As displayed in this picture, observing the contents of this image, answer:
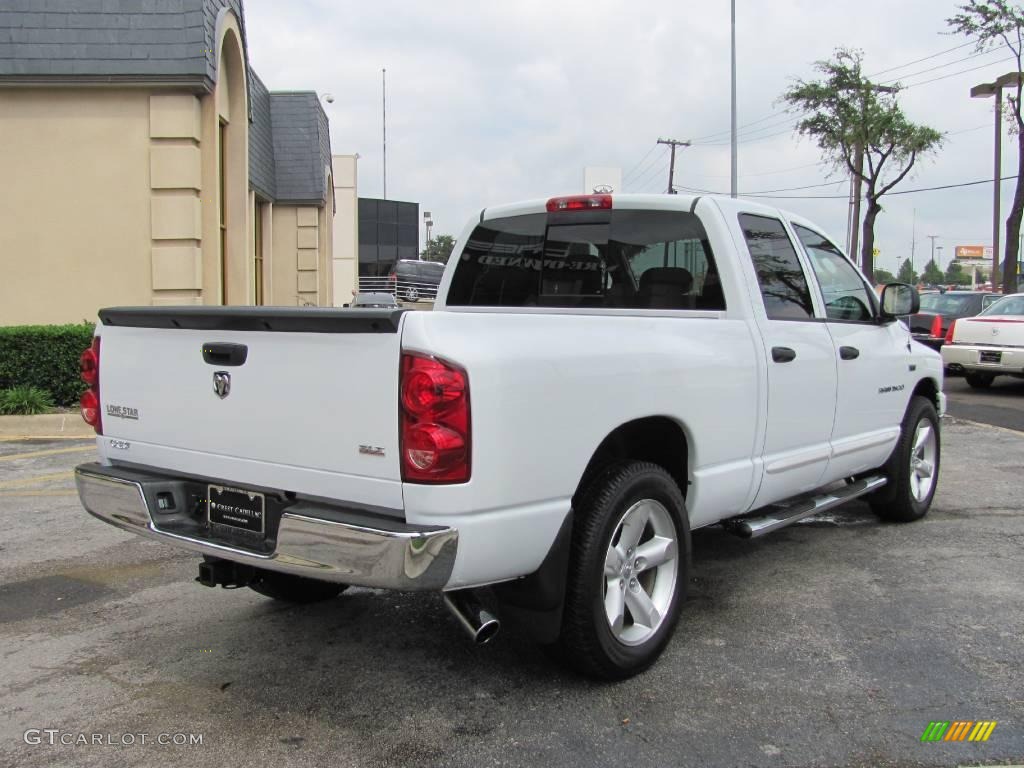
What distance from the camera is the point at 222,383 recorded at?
3.24m

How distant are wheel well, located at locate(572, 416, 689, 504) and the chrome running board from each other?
20.4 inches

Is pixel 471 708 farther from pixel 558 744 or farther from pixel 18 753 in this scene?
pixel 18 753

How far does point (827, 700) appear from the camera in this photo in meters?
3.35

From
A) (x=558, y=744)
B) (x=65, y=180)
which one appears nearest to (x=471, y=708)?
(x=558, y=744)

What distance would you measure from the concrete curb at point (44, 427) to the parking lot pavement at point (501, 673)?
499 cm

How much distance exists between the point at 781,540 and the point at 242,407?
Answer: 373 cm

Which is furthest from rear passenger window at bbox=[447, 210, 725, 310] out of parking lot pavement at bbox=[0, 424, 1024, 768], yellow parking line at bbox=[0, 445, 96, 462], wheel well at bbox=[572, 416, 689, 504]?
yellow parking line at bbox=[0, 445, 96, 462]

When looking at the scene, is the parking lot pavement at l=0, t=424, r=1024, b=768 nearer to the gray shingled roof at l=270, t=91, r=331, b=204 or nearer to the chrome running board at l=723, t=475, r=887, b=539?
the chrome running board at l=723, t=475, r=887, b=539

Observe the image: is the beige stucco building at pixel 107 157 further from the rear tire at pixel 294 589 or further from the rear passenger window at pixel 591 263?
the rear tire at pixel 294 589

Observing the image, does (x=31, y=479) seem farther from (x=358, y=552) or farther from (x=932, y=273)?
(x=932, y=273)

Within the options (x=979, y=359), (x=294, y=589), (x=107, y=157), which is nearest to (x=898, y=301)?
(x=294, y=589)

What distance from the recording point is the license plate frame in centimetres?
318

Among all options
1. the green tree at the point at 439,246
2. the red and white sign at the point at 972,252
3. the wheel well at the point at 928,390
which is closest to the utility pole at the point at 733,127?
the wheel well at the point at 928,390

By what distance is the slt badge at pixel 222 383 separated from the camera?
322 cm
